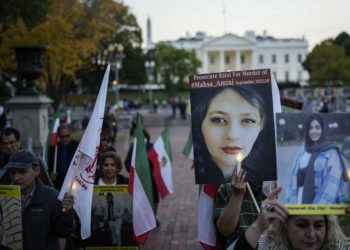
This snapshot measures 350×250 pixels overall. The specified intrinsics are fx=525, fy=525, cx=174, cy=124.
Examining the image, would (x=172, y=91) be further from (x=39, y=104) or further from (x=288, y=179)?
(x=288, y=179)

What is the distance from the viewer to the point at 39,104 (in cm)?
1427

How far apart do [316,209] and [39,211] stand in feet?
6.98

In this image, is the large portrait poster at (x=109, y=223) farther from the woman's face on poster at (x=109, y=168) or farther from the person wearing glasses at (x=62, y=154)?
the person wearing glasses at (x=62, y=154)

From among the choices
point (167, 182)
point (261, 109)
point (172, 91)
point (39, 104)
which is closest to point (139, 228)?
point (261, 109)

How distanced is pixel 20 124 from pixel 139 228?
10.0 metres

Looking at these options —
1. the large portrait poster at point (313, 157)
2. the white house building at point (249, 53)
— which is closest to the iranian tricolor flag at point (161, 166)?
the large portrait poster at point (313, 157)

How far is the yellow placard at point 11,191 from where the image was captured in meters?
3.66

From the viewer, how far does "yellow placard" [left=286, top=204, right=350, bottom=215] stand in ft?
8.55

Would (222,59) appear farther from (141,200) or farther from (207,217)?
(207,217)

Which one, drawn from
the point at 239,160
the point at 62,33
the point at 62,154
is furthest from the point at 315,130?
the point at 62,33

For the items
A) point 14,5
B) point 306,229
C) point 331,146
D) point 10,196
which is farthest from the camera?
point 14,5

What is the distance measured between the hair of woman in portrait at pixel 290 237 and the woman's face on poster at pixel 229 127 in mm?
640

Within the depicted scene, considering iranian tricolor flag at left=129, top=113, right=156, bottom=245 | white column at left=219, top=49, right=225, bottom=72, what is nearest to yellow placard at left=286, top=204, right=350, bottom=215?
iranian tricolor flag at left=129, top=113, right=156, bottom=245

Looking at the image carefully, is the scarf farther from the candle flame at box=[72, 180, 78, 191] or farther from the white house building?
the white house building
